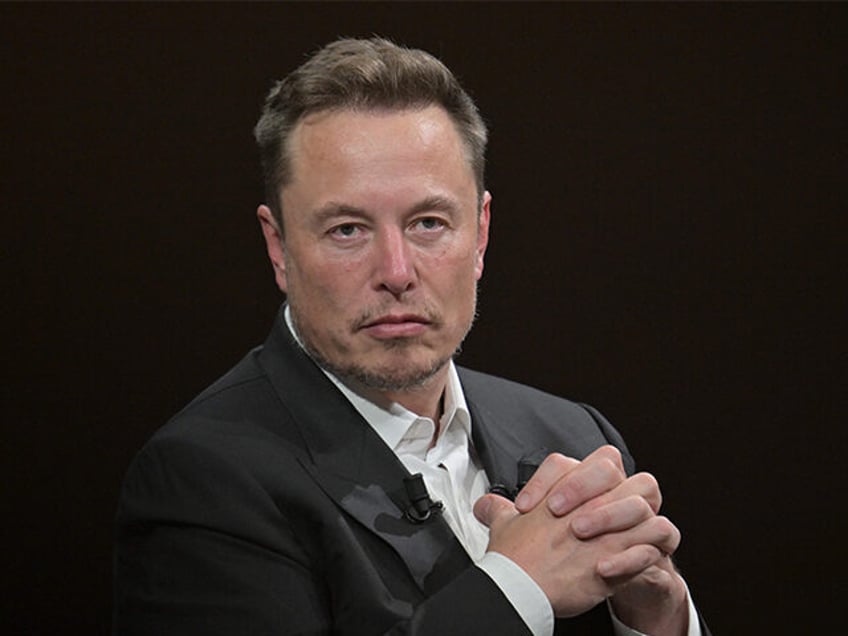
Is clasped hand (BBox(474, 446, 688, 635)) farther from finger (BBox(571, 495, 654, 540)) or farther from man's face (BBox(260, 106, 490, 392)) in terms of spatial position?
man's face (BBox(260, 106, 490, 392))

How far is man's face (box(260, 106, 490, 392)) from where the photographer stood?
206 centimetres

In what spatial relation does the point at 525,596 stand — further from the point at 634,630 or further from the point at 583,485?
the point at 634,630

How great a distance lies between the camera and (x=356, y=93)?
2.10m

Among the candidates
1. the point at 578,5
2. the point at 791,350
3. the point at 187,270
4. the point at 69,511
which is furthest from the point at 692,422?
the point at 69,511

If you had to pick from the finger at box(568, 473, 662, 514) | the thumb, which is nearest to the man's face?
Result: the thumb

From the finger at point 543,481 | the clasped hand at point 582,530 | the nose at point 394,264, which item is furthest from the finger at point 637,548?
the nose at point 394,264

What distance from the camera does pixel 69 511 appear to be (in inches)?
115

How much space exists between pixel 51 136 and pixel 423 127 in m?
1.02

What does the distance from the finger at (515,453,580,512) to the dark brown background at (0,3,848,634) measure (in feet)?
3.50

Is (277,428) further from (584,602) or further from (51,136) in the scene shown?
(51,136)

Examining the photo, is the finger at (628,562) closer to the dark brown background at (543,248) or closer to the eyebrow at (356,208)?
the eyebrow at (356,208)

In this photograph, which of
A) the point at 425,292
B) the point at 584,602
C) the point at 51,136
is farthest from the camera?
the point at 51,136

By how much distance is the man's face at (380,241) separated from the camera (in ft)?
6.75

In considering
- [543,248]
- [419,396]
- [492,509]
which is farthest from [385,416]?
[543,248]
